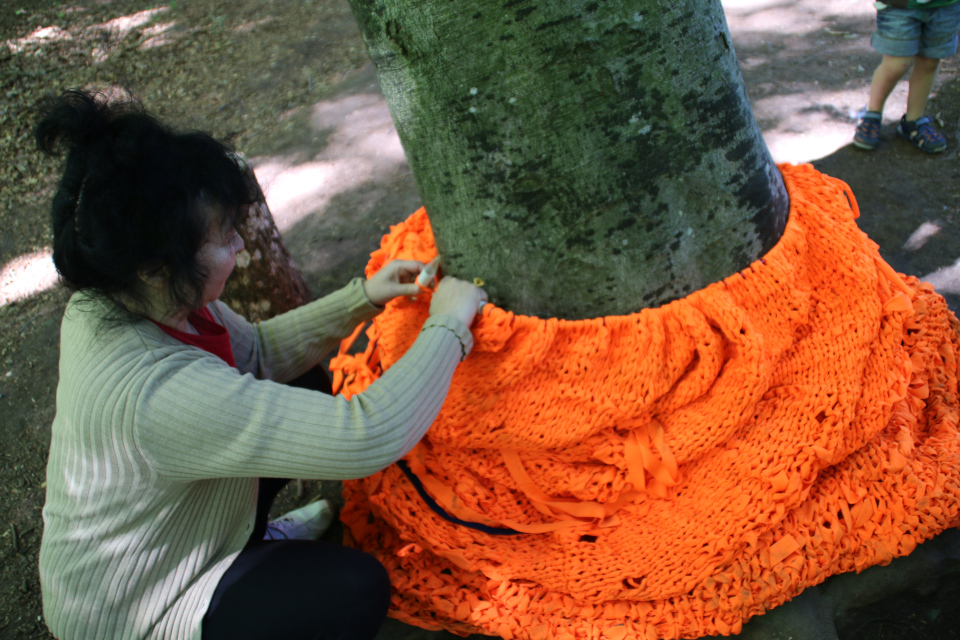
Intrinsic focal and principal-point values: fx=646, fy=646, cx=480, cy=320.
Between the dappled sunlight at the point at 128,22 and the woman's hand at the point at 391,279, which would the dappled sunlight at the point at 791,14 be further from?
the dappled sunlight at the point at 128,22

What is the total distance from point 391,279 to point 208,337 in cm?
41

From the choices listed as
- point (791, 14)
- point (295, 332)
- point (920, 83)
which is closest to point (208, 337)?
point (295, 332)

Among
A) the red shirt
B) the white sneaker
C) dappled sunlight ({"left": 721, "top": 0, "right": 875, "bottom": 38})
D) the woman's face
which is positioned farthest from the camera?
dappled sunlight ({"left": 721, "top": 0, "right": 875, "bottom": 38})

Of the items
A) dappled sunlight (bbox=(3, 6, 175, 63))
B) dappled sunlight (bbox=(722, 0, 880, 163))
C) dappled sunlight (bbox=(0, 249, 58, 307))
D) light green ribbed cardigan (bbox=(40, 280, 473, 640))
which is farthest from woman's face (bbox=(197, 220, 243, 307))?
dappled sunlight (bbox=(3, 6, 175, 63))

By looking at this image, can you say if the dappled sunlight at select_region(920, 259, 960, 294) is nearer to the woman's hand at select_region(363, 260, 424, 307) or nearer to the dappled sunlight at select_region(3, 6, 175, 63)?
the woman's hand at select_region(363, 260, 424, 307)

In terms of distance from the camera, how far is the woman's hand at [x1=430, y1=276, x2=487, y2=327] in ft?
4.19

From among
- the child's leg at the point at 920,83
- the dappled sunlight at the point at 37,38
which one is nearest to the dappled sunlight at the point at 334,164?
the child's leg at the point at 920,83

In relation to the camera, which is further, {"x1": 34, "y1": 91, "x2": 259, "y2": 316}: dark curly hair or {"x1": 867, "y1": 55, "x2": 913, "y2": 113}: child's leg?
{"x1": 867, "y1": 55, "x2": 913, "y2": 113}: child's leg

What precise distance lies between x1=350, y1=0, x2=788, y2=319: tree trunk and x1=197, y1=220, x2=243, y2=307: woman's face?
1.29 feet

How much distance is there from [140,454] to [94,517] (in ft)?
0.59

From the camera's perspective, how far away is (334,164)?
348 centimetres

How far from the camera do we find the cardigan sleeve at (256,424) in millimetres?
1079

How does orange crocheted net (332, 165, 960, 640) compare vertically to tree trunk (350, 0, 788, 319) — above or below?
below

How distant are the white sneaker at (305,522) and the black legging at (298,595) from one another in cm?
35
